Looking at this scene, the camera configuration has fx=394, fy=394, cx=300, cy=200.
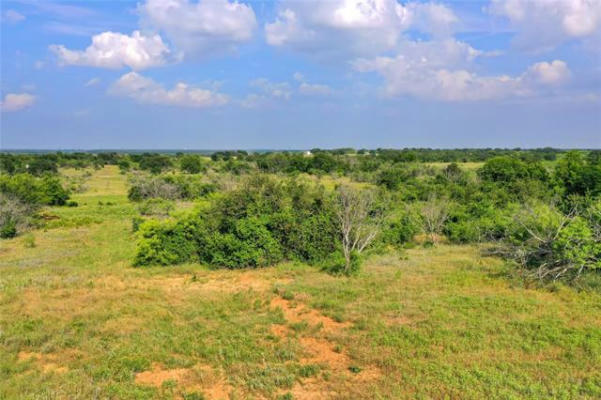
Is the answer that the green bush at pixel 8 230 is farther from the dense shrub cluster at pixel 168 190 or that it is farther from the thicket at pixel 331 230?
the dense shrub cluster at pixel 168 190

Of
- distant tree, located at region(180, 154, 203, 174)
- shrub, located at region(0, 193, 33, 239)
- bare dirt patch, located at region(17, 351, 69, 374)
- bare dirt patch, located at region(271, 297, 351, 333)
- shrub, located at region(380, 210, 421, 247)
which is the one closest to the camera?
bare dirt patch, located at region(17, 351, 69, 374)

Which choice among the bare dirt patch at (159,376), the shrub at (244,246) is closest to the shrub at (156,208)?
the shrub at (244,246)

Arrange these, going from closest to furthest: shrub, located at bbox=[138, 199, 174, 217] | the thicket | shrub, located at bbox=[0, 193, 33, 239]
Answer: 1. the thicket
2. shrub, located at bbox=[0, 193, 33, 239]
3. shrub, located at bbox=[138, 199, 174, 217]

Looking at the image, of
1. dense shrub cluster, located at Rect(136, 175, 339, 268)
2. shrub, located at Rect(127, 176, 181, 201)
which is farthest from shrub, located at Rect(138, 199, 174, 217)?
dense shrub cluster, located at Rect(136, 175, 339, 268)

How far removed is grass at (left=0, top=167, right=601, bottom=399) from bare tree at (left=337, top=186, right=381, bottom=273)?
5.49ft

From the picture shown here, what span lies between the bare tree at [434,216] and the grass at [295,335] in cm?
585

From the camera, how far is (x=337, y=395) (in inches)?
278

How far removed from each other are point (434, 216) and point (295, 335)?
46.7ft

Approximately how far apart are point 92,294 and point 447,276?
39.3 ft

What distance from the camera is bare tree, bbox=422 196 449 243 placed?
70.3 feet

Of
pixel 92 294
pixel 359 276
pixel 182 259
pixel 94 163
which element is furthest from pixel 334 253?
pixel 94 163

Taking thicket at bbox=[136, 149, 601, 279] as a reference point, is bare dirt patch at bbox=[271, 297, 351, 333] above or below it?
below

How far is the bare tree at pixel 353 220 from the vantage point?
52.6 ft

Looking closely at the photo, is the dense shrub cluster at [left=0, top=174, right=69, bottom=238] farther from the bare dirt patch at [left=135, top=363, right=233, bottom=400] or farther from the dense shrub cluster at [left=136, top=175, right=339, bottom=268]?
the bare dirt patch at [left=135, top=363, right=233, bottom=400]
